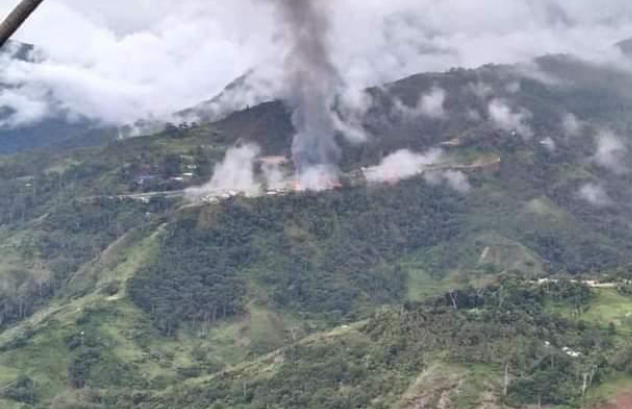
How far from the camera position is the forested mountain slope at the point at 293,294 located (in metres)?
87.1

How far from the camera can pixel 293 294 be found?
14725cm

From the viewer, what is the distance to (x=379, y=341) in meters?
95.1

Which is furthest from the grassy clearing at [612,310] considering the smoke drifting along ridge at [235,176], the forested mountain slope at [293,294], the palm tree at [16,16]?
the palm tree at [16,16]

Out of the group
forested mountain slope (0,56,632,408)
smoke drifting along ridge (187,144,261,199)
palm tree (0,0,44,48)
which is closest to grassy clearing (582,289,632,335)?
forested mountain slope (0,56,632,408)

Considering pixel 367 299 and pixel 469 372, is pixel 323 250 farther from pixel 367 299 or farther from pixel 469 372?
pixel 469 372

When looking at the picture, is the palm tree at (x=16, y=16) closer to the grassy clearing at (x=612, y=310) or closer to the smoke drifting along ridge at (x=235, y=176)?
the grassy clearing at (x=612, y=310)

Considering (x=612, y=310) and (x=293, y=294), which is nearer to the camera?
(x=612, y=310)

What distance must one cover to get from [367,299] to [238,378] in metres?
56.9

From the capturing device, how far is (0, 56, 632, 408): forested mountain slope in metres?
87.1

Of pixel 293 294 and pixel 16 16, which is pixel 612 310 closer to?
pixel 293 294

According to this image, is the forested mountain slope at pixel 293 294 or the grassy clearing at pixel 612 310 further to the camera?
the grassy clearing at pixel 612 310

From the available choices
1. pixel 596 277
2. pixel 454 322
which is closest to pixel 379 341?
pixel 454 322

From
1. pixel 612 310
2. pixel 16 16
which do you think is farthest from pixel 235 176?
pixel 16 16

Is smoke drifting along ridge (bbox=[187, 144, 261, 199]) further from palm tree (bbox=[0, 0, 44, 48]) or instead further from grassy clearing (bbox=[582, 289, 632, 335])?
palm tree (bbox=[0, 0, 44, 48])
